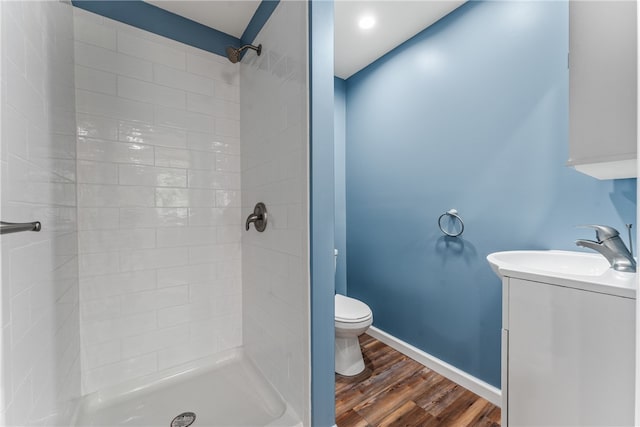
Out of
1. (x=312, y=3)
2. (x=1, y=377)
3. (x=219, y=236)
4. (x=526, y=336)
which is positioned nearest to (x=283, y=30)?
(x=312, y=3)

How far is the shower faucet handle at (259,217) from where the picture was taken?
141 centimetres

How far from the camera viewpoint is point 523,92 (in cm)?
141

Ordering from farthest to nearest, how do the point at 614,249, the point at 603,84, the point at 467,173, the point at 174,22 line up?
the point at 467,173 < the point at 174,22 < the point at 614,249 < the point at 603,84

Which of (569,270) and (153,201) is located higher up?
(153,201)

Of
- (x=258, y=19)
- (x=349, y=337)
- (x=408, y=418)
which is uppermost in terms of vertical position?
(x=258, y=19)

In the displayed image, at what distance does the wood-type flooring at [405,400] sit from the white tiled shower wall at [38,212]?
4.38ft

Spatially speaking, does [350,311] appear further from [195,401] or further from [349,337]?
[195,401]

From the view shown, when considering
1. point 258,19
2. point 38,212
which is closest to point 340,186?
point 258,19

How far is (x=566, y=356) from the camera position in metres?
0.83

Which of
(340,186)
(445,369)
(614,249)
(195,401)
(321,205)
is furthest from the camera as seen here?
(340,186)

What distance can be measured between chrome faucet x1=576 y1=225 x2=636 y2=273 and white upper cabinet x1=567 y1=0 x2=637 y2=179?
0.77ft

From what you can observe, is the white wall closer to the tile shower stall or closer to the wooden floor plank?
the tile shower stall

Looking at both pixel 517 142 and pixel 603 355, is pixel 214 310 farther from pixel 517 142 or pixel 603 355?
pixel 517 142

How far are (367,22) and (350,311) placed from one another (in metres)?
2.06
